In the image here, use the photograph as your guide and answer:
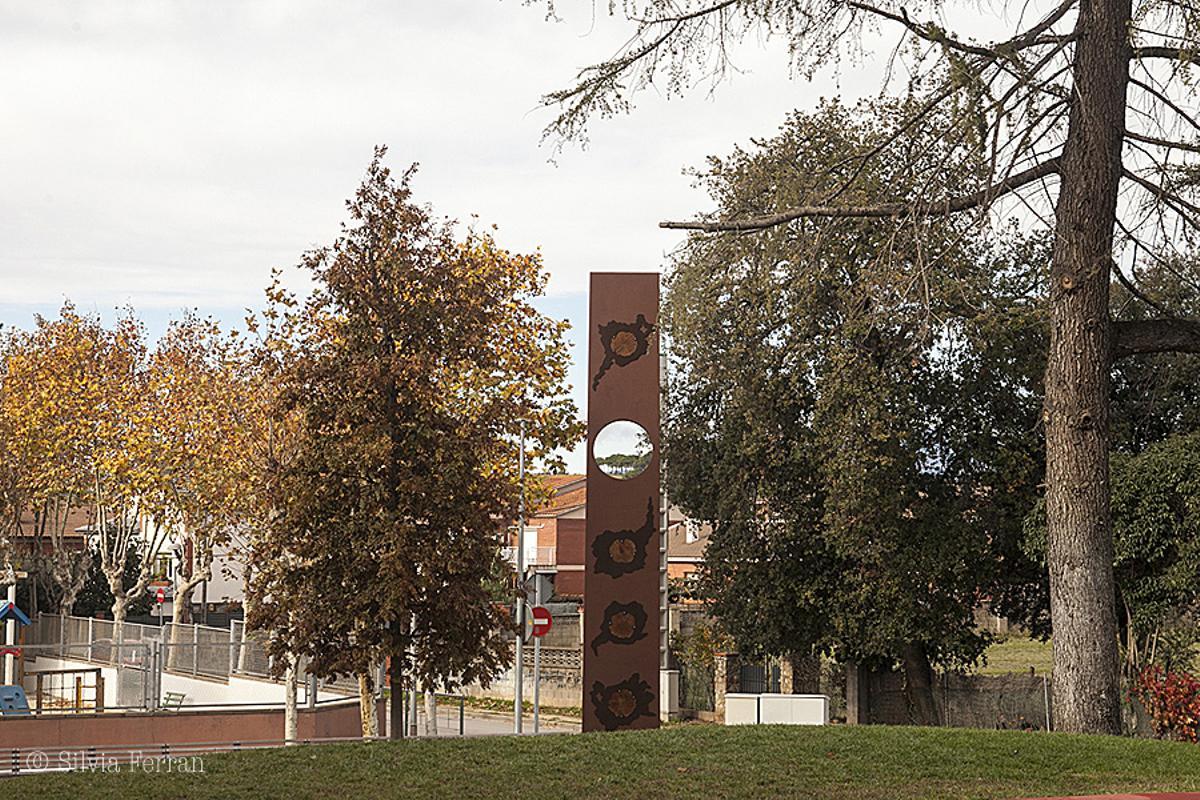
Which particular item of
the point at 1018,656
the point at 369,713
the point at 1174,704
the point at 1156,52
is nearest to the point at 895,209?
the point at 1156,52

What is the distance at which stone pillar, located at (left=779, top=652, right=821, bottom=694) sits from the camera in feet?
94.2

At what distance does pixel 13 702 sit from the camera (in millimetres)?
24359

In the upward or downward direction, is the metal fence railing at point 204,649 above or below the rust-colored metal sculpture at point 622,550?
below

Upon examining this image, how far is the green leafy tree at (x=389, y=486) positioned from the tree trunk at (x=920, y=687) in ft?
34.7

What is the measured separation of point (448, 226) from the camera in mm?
18203

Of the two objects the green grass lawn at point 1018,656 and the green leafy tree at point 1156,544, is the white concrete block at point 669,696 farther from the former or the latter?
the green leafy tree at point 1156,544

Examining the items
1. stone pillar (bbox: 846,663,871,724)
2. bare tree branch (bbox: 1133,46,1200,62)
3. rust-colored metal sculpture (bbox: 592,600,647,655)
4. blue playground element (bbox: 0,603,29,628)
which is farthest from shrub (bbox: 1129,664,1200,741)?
blue playground element (bbox: 0,603,29,628)

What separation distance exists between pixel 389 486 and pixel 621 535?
147 inches

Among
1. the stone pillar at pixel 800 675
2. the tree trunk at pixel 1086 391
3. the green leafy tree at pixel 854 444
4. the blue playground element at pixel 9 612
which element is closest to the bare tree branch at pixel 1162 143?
the tree trunk at pixel 1086 391

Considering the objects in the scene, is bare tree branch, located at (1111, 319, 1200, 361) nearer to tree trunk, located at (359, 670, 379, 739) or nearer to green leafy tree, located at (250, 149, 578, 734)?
green leafy tree, located at (250, 149, 578, 734)

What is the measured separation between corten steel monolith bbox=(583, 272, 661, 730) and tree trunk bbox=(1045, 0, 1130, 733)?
17.5 ft

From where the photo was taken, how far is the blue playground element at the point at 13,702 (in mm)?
24047

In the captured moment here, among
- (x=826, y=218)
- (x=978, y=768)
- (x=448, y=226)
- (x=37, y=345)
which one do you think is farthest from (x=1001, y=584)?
(x=37, y=345)

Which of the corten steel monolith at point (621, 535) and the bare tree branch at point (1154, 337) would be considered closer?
the bare tree branch at point (1154, 337)
